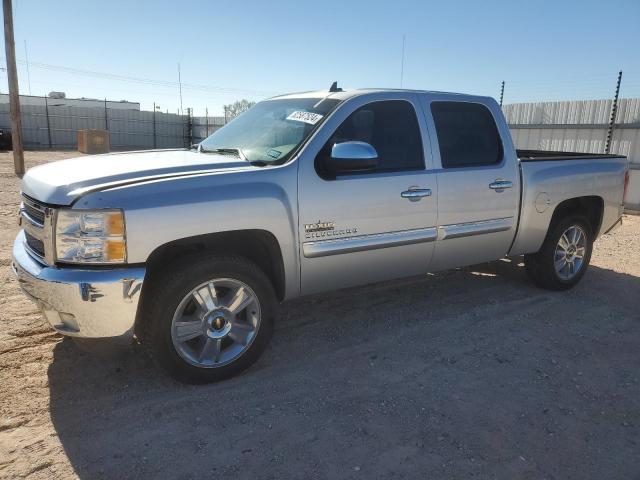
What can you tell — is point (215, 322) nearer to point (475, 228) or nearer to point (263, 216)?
point (263, 216)

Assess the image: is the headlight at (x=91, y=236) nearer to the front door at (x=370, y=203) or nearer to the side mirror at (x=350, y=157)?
the front door at (x=370, y=203)

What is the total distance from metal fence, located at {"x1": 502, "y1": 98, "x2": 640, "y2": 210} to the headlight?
11424mm

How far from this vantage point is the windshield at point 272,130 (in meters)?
3.65

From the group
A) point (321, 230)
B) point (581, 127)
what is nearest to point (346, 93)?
point (321, 230)

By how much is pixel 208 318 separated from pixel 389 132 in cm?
200

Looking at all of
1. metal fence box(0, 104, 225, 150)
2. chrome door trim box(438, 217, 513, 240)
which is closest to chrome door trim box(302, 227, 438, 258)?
chrome door trim box(438, 217, 513, 240)

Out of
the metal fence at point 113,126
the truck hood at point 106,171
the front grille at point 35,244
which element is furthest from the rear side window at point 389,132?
the metal fence at point 113,126

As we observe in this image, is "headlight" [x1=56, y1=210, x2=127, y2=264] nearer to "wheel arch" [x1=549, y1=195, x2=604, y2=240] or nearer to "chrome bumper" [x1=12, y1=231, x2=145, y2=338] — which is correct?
"chrome bumper" [x1=12, y1=231, x2=145, y2=338]

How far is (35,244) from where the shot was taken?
316cm

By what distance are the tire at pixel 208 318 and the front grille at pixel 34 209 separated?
794 mm

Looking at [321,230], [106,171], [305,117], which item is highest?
[305,117]

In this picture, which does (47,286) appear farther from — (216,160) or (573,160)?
(573,160)

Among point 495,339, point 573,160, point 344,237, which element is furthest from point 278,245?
point 573,160

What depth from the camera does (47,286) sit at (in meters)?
2.81
